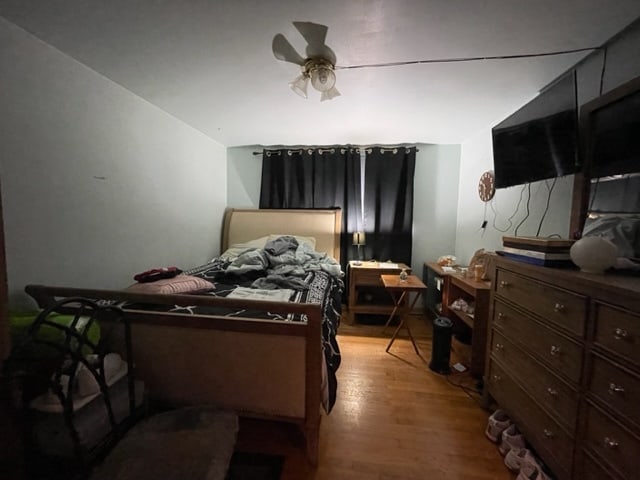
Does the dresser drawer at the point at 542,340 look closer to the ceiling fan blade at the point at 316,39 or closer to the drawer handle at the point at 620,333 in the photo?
the drawer handle at the point at 620,333

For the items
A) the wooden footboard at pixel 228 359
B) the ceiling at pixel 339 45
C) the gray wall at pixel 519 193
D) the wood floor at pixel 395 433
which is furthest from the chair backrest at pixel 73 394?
the gray wall at pixel 519 193

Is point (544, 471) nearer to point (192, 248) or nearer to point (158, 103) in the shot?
point (192, 248)

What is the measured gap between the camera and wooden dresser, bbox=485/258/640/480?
837 millimetres

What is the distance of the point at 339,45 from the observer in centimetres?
134

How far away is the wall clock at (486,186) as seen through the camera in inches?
95.2

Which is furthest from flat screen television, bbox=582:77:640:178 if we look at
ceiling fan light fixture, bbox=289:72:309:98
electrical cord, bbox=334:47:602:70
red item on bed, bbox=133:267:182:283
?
red item on bed, bbox=133:267:182:283

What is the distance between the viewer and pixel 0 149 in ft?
4.03

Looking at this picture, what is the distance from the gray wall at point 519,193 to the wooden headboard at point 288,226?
1.50 m

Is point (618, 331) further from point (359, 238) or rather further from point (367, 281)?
point (359, 238)

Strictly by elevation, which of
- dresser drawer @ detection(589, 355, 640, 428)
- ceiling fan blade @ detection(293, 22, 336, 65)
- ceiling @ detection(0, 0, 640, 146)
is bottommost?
dresser drawer @ detection(589, 355, 640, 428)

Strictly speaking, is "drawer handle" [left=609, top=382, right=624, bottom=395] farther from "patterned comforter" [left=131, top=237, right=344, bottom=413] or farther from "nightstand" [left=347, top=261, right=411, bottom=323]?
"nightstand" [left=347, top=261, right=411, bottom=323]

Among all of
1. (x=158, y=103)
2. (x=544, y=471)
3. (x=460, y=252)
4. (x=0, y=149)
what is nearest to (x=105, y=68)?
(x=158, y=103)

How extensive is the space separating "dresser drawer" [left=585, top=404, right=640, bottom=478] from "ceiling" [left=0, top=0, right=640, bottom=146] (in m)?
1.65

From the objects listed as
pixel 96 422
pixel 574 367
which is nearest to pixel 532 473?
pixel 574 367
